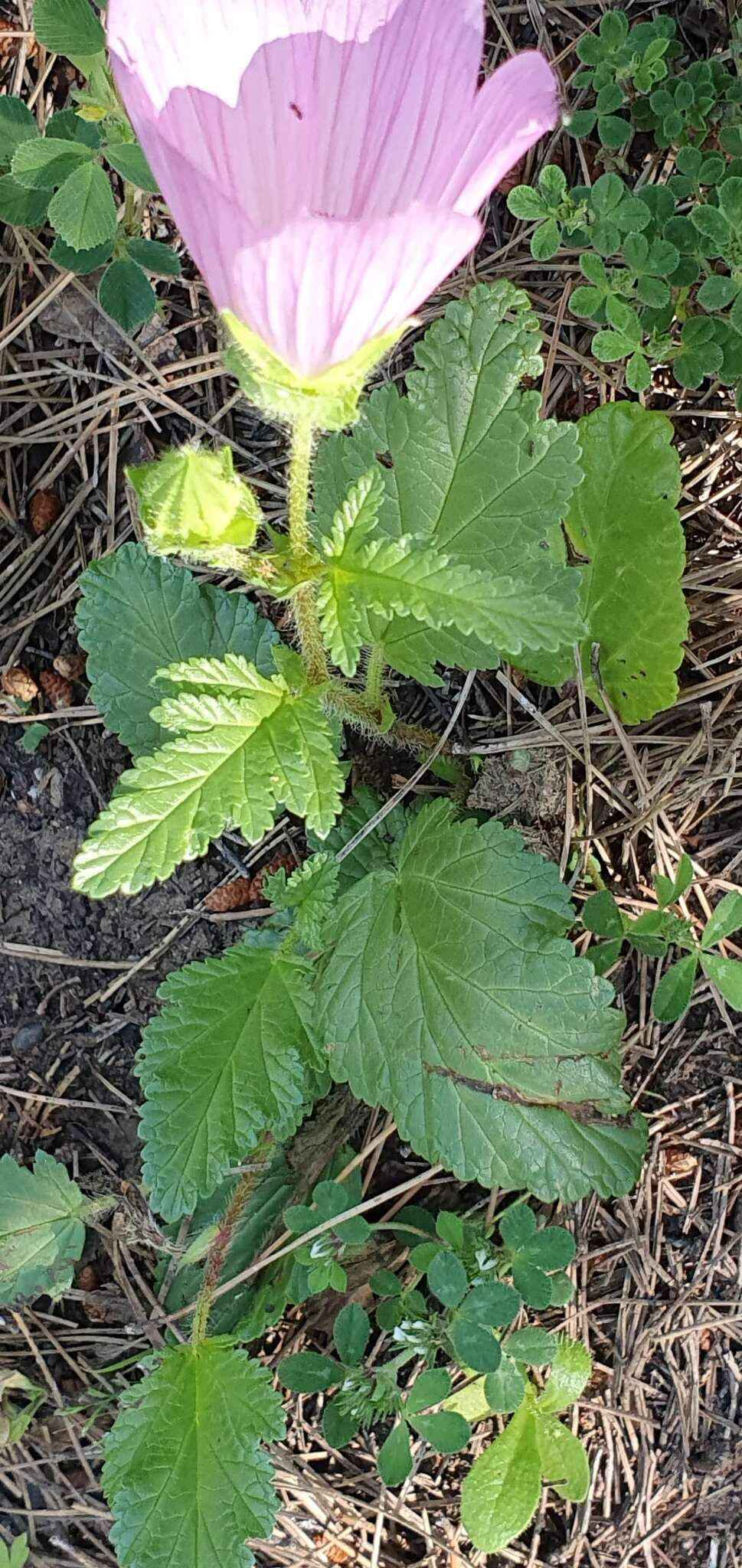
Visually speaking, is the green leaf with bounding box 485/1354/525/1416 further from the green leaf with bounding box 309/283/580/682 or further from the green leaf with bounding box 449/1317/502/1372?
the green leaf with bounding box 309/283/580/682

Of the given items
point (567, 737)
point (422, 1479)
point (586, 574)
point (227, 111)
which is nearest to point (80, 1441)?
point (422, 1479)

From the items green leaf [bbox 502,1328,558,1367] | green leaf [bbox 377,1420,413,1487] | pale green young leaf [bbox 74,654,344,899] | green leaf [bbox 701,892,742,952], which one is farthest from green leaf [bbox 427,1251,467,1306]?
pale green young leaf [bbox 74,654,344,899]

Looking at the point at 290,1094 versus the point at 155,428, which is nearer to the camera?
the point at 290,1094

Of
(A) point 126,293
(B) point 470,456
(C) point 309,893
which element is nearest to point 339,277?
(B) point 470,456

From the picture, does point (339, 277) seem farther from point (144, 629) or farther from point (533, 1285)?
point (533, 1285)

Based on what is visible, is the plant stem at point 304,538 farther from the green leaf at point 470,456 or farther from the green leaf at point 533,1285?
the green leaf at point 533,1285

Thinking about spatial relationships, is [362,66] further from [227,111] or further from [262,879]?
[262,879]

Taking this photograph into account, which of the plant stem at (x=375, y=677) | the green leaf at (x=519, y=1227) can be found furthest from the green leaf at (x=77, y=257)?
the green leaf at (x=519, y=1227)
